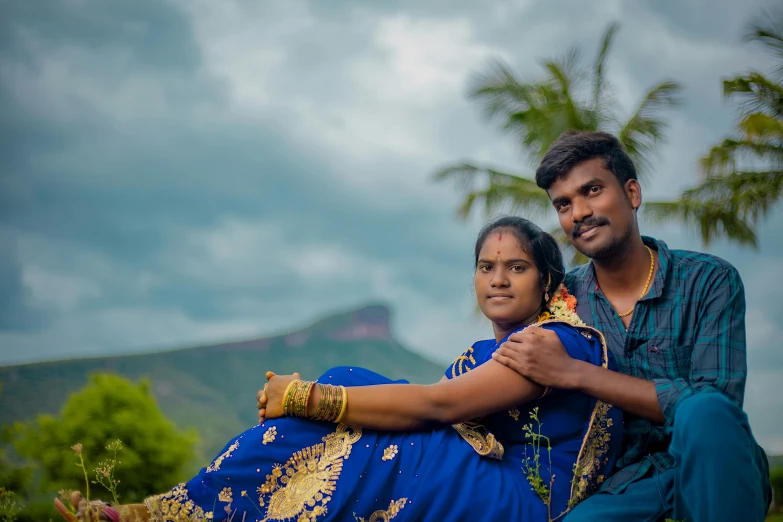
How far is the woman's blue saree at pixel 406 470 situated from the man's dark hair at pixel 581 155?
39.8 inches

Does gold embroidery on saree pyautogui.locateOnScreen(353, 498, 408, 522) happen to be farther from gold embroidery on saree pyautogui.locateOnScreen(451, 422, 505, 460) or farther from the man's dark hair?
the man's dark hair

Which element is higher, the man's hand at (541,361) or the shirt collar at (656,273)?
the shirt collar at (656,273)

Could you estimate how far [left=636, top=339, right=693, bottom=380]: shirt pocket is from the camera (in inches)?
145

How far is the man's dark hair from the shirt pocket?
89cm

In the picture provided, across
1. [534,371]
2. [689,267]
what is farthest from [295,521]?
[689,267]

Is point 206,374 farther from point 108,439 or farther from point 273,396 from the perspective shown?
point 273,396

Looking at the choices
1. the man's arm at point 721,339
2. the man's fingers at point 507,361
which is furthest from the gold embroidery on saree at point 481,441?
the man's arm at point 721,339

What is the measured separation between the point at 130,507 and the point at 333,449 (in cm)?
93

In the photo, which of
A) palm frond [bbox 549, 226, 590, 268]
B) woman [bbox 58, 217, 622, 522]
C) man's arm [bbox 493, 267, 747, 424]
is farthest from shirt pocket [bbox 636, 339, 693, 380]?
palm frond [bbox 549, 226, 590, 268]

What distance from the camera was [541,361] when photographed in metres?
3.16

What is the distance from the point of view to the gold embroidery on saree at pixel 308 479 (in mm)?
3139

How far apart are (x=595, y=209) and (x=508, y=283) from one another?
751mm

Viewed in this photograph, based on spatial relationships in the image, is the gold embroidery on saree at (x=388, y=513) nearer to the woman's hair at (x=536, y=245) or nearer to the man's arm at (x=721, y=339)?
the woman's hair at (x=536, y=245)

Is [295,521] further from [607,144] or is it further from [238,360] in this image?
[238,360]
